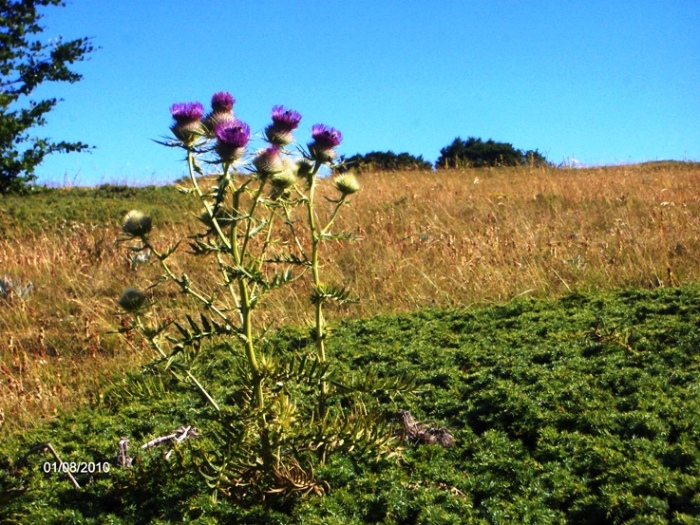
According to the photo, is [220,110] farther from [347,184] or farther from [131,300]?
[131,300]

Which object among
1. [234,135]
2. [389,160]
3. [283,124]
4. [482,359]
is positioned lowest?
[482,359]

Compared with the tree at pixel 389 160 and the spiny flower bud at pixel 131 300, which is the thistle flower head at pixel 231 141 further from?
the tree at pixel 389 160

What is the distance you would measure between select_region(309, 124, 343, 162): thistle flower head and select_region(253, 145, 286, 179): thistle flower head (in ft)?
0.77

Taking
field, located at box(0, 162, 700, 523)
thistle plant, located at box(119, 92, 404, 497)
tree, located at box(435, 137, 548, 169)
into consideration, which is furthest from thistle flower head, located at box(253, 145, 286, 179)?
tree, located at box(435, 137, 548, 169)

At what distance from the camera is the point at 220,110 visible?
2.56 m

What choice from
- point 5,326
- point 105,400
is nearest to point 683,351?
point 105,400

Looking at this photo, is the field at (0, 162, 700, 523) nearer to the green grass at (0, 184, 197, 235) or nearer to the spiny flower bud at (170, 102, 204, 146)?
the spiny flower bud at (170, 102, 204, 146)

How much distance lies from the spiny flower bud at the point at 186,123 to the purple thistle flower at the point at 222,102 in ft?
0.28

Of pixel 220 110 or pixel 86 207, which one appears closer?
pixel 220 110

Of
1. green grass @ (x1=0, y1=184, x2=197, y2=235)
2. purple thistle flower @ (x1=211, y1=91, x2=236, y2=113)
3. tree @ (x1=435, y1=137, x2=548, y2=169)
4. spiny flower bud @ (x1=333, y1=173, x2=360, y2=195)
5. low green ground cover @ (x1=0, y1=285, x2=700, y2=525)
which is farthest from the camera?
tree @ (x1=435, y1=137, x2=548, y2=169)

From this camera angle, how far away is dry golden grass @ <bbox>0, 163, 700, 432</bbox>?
14.6 ft

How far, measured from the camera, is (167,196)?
11703 mm

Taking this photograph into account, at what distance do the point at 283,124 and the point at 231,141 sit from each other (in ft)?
1.25
